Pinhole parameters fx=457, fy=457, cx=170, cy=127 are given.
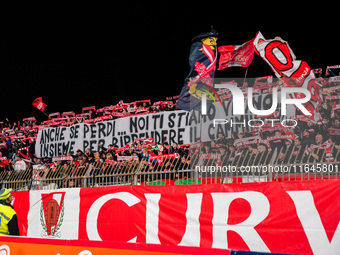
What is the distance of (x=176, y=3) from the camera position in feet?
66.9

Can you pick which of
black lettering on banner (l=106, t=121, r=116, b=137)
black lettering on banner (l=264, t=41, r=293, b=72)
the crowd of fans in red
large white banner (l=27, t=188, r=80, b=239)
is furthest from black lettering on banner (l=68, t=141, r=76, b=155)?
black lettering on banner (l=264, t=41, r=293, b=72)

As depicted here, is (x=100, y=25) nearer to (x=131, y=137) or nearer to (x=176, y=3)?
(x=176, y=3)

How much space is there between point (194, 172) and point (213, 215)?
1.05 meters

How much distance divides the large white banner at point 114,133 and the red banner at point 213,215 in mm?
4683

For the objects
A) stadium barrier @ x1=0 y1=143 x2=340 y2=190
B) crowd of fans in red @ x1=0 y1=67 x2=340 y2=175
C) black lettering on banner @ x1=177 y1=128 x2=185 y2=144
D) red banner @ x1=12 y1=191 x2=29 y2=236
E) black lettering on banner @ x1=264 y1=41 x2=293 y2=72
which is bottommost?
red banner @ x1=12 y1=191 x2=29 y2=236

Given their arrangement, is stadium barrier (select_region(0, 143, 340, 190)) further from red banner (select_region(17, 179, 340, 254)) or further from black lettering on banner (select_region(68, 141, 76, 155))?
black lettering on banner (select_region(68, 141, 76, 155))

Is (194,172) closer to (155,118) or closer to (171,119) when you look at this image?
(171,119)

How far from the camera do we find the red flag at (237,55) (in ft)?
42.3

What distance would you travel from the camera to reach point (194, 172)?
30.6ft

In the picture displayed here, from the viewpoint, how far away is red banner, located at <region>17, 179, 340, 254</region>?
7.30m

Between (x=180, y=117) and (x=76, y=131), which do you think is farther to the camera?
(x=76, y=131)

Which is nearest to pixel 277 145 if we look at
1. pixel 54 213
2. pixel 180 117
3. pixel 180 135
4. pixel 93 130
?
pixel 180 135

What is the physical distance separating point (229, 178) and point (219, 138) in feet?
11.7

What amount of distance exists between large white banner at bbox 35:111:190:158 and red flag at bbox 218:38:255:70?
2.47 metres
